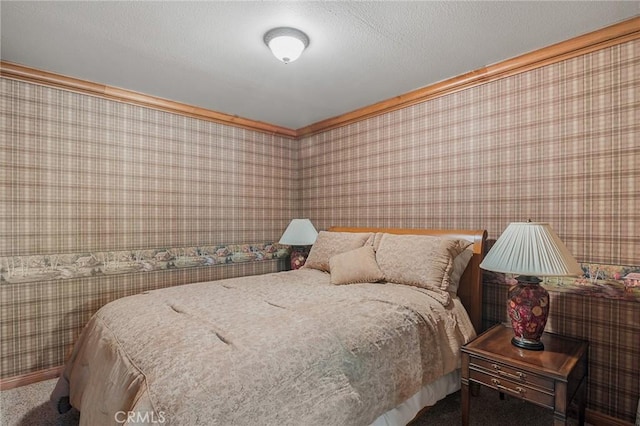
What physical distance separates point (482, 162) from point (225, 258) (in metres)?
2.73

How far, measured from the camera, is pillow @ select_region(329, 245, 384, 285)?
97.8 inches

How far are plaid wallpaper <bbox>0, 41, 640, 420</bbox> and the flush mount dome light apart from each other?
146cm

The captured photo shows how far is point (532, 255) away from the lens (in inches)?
69.1

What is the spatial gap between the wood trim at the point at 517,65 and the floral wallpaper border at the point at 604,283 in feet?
4.58

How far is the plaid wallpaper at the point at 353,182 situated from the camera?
2.04m

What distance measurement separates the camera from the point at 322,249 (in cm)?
307

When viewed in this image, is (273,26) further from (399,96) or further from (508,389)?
(508,389)

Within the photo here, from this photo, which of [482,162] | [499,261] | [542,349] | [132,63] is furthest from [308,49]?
[542,349]

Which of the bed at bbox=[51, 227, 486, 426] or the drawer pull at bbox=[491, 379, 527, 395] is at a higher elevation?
the bed at bbox=[51, 227, 486, 426]

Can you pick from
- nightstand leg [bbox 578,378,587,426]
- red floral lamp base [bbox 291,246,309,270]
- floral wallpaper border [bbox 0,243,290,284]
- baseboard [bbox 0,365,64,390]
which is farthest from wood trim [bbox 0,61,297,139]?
nightstand leg [bbox 578,378,587,426]

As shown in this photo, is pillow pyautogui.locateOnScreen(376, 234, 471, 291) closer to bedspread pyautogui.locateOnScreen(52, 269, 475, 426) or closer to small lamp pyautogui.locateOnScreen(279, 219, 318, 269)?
bedspread pyautogui.locateOnScreen(52, 269, 475, 426)

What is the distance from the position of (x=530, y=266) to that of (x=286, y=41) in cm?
190
